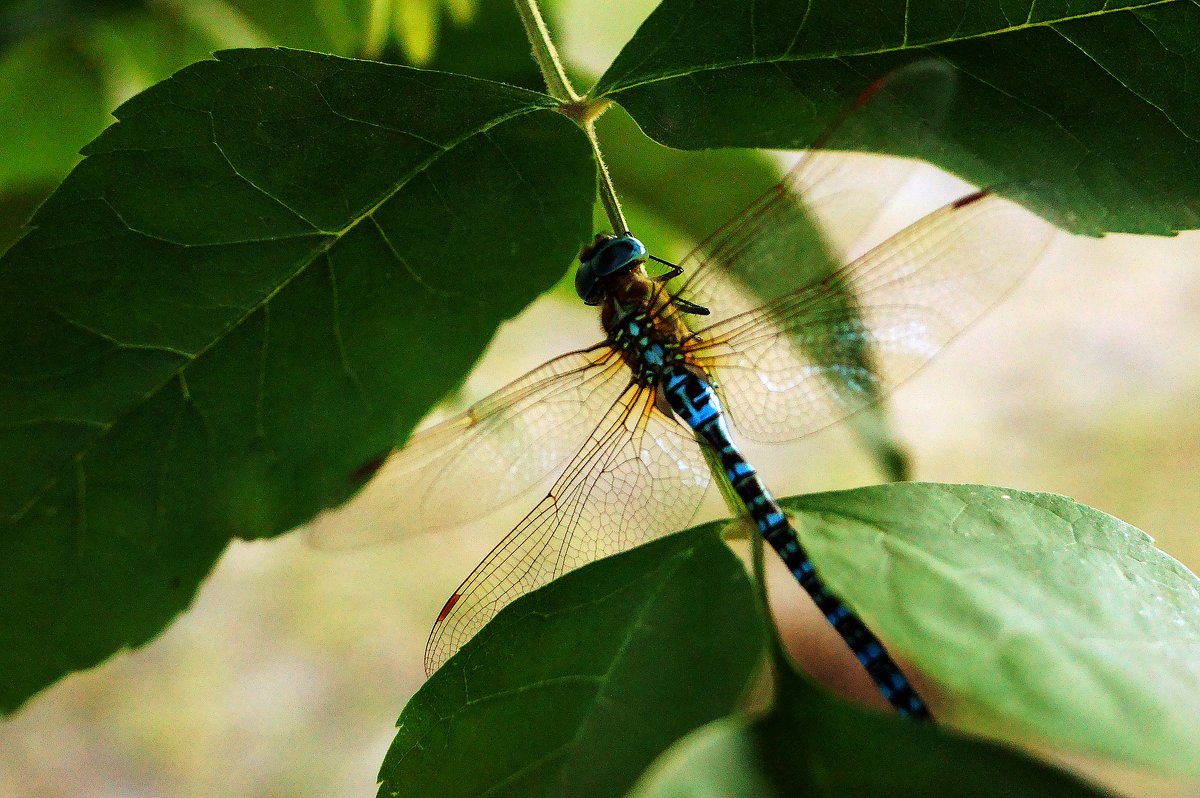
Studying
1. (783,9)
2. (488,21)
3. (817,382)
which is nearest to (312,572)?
(488,21)

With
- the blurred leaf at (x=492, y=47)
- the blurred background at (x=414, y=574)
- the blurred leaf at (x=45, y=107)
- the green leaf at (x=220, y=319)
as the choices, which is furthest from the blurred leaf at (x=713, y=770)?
the blurred background at (x=414, y=574)

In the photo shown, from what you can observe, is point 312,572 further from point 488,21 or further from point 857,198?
point 857,198

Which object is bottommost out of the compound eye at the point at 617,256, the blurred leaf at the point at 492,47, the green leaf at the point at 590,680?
the green leaf at the point at 590,680

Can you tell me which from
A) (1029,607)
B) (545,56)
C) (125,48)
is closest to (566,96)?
(545,56)

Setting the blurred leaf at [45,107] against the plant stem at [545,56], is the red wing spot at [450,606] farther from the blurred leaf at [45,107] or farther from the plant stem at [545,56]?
the blurred leaf at [45,107]

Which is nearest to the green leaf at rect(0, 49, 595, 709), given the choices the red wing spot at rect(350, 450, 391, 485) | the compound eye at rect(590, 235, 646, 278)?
the red wing spot at rect(350, 450, 391, 485)

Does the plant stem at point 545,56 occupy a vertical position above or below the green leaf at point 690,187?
below
